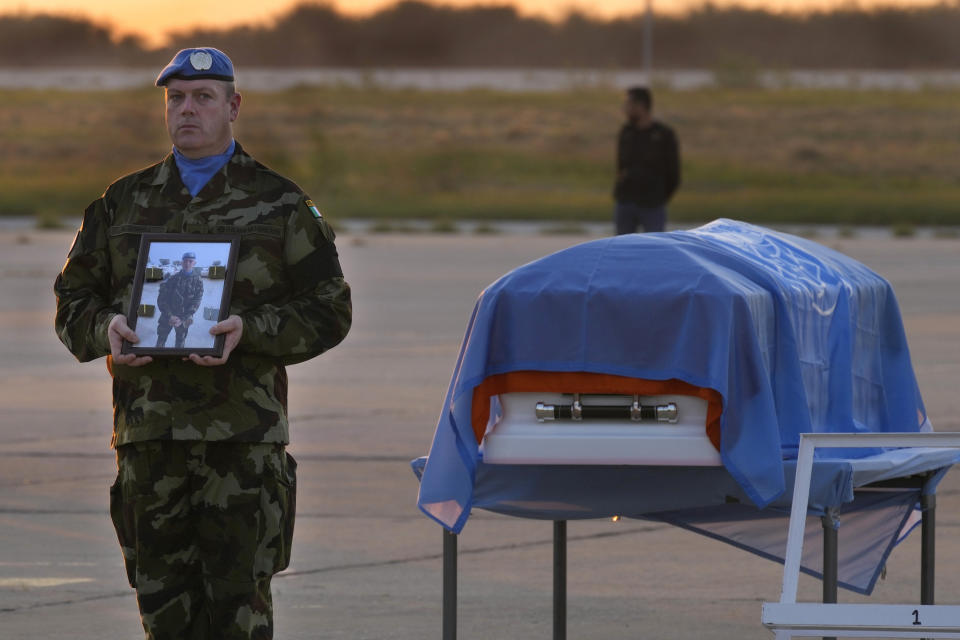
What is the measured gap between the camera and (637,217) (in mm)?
15945

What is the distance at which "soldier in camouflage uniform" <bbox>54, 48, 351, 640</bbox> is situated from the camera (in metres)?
4.41

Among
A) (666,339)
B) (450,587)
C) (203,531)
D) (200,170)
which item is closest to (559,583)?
(450,587)

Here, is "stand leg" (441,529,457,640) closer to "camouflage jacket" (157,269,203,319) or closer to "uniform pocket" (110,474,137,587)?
"uniform pocket" (110,474,137,587)

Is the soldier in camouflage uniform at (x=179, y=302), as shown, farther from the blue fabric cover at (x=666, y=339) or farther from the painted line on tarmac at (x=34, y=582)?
the painted line on tarmac at (x=34, y=582)

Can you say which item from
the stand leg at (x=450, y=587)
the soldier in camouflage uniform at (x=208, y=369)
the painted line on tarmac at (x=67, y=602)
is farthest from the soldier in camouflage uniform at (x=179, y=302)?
the painted line on tarmac at (x=67, y=602)

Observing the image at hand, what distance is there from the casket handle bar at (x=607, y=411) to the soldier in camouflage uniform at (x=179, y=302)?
905 millimetres

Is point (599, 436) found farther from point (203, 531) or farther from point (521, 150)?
point (521, 150)

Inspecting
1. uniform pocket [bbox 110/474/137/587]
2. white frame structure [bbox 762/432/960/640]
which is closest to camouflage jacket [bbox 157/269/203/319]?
uniform pocket [bbox 110/474/137/587]

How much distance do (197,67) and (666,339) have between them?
1309 millimetres

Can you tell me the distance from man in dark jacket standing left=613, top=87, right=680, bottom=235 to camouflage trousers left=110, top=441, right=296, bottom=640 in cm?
1149

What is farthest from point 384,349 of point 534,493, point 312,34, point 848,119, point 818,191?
point 312,34

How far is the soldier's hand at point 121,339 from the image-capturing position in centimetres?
427

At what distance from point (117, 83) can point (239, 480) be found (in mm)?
102426

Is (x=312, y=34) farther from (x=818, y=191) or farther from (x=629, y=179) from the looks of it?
(x=629, y=179)
